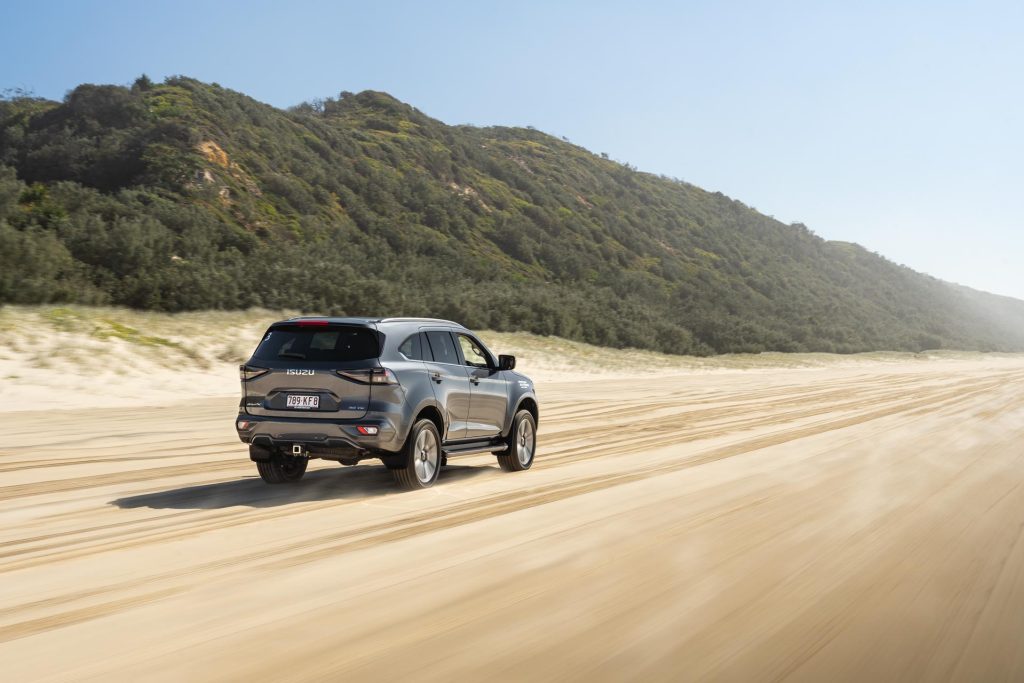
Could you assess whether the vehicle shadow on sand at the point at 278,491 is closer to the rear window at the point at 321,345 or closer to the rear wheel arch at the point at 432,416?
the rear wheel arch at the point at 432,416

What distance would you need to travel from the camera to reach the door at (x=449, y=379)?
10.7 meters

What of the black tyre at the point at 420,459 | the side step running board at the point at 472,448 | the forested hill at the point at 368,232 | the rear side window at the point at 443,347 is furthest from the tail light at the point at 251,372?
the forested hill at the point at 368,232

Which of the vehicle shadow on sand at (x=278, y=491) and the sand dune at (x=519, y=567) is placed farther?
the vehicle shadow on sand at (x=278, y=491)

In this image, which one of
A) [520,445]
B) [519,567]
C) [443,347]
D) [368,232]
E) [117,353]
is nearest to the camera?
[519,567]

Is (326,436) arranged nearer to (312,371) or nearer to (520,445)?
(312,371)

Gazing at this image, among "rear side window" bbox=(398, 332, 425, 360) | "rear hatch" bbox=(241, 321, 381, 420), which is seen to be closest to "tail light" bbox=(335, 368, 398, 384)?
"rear hatch" bbox=(241, 321, 381, 420)

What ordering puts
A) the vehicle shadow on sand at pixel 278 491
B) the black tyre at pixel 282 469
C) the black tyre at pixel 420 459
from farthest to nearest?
1. the black tyre at pixel 282 469
2. the black tyre at pixel 420 459
3. the vehicle shadow on sand at pixel 278 491

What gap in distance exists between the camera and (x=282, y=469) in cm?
1098

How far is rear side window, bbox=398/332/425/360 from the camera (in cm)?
1032

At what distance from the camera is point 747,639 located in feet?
17.4

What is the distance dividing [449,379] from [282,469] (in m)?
1.96

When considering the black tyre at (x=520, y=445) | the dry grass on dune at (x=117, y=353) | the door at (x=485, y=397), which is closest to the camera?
the door at (x=485, y=397)

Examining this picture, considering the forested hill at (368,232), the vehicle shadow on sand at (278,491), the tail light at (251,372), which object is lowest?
the vehicle shadow on sand at (278,491)

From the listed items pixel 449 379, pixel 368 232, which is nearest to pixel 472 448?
pixel 449 379
